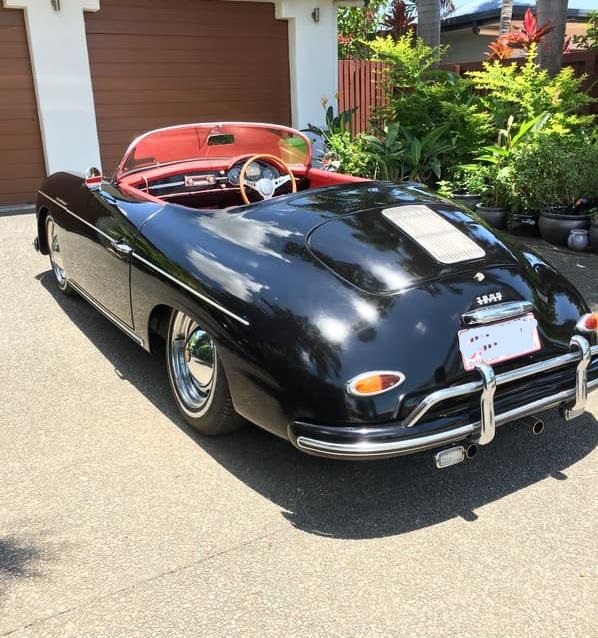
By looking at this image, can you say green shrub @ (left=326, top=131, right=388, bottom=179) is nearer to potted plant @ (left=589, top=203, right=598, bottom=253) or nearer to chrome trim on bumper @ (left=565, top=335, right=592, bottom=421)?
potted plant @ (left=589, top=203, right=598, bottom=253)

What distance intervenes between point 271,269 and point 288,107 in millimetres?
8899

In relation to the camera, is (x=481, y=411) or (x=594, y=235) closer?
(x=481, y=411)

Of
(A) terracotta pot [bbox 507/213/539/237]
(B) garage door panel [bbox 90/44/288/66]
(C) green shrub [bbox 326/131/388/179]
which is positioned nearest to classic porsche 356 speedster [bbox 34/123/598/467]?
(A) terracotta pot [bbox 507/213/539/237]

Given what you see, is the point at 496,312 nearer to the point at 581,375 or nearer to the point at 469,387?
the point at 469,387

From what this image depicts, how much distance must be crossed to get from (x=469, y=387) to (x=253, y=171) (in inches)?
93.0

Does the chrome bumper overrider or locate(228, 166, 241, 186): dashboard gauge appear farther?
locate(228, 166, 241, 186): dashboard gauge

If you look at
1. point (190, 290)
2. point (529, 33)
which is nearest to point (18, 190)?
point (529, 33)

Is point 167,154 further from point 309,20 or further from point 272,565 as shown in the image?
point 309,20

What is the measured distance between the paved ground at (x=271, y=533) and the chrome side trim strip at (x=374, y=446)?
0.35 meters

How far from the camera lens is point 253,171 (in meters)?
4.43

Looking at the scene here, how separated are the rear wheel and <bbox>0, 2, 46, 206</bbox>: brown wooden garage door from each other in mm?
4437

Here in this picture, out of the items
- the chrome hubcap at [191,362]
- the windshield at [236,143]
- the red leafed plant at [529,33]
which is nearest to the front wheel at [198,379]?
the chrome hubcap at [191,362]

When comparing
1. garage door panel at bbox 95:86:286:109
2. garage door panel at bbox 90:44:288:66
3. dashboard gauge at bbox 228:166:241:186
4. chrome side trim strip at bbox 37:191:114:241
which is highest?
garage door panel at bbox 90:44:288:66

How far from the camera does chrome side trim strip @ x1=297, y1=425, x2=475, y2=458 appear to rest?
2.49 metres
